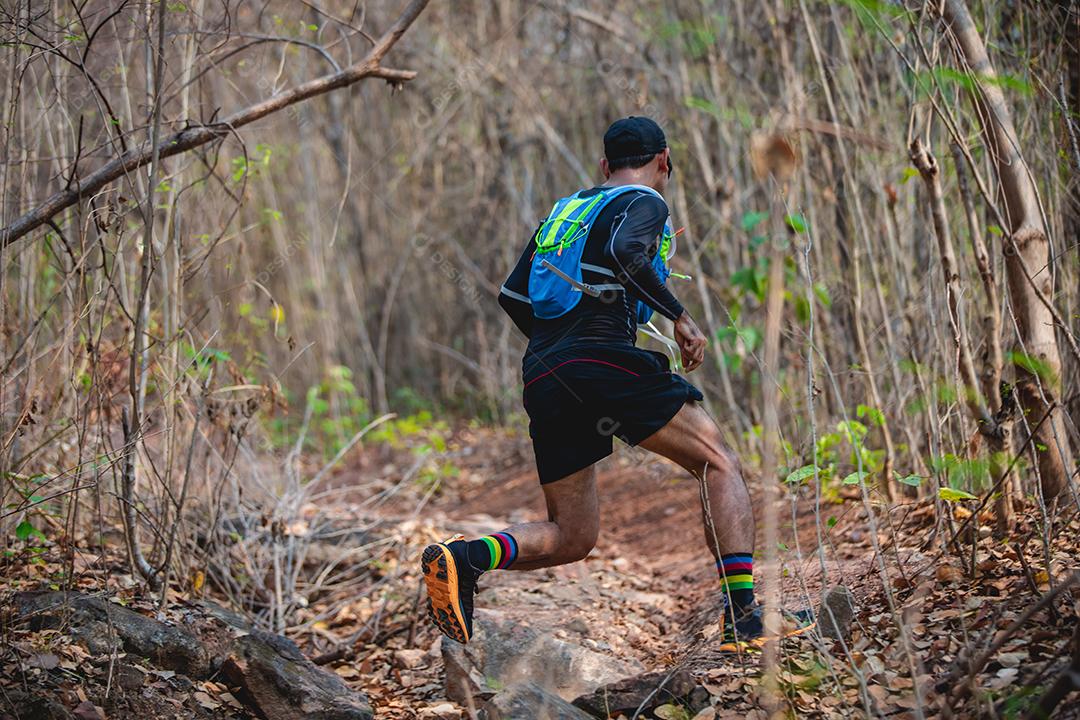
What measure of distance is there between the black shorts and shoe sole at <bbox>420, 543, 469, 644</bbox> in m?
0.45

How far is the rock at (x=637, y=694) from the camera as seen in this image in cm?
274

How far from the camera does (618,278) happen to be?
2.93m

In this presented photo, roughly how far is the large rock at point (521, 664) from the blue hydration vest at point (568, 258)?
1172 mm

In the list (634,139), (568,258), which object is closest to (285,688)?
(568,258)

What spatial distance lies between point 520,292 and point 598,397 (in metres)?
0.49

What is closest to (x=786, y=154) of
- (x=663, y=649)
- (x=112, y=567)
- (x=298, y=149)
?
(x=663, y=649)

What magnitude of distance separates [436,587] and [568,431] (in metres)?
0.64

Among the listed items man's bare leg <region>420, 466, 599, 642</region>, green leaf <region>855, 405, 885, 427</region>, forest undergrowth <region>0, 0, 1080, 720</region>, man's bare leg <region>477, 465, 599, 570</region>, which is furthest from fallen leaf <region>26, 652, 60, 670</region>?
green leaf <region>855, 405, 885, 427</region>

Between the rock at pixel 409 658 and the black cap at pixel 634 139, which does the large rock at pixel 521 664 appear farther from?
the black cap at pixel 634 139

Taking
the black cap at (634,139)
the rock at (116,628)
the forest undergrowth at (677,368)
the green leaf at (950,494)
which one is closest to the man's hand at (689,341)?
the forest undergrowth at (677,368)

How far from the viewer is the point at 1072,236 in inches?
146

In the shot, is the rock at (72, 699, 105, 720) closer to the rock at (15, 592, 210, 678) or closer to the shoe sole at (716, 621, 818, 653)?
the rock at (15, 592, 210, 678)

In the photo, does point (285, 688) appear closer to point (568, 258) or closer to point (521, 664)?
point (521, 664)

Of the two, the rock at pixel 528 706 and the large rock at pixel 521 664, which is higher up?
the rock at pixel 528 706
